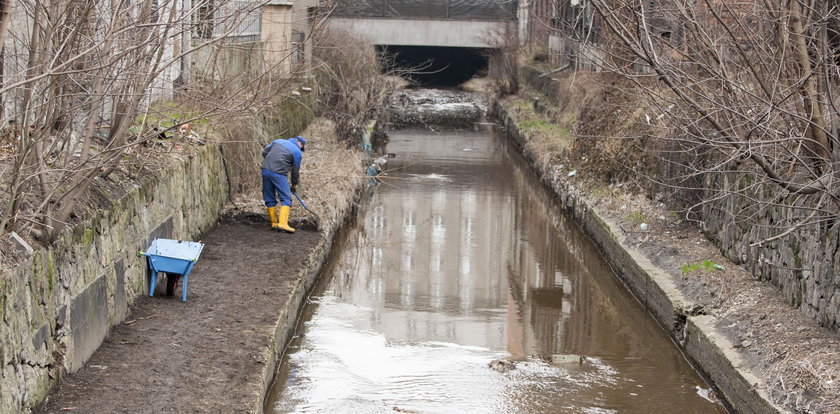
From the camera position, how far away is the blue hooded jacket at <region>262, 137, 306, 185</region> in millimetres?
15461

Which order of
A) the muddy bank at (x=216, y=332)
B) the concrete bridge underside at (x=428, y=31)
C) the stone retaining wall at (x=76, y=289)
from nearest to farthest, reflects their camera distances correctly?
1. the stone retaining wall at (x=76, y=289)
2. the muddy bank at (x=216, y=332)
3. the concrete bridge underside at (x=428, y=31)

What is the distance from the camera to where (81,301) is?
9.09m

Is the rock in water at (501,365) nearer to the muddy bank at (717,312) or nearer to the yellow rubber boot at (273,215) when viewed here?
the muddy bank at (717,312)

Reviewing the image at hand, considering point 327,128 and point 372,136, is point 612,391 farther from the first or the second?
point 372,136

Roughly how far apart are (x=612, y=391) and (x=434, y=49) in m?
47.1

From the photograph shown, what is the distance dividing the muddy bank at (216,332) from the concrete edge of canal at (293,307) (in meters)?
0.02

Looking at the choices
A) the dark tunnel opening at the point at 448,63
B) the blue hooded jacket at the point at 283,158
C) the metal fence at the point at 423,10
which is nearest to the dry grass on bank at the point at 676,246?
the blue hooded jacket at the point at 283,158

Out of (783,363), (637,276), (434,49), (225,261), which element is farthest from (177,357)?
(434,49)

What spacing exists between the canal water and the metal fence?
29052 mm

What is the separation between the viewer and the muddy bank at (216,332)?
8344 millimetres

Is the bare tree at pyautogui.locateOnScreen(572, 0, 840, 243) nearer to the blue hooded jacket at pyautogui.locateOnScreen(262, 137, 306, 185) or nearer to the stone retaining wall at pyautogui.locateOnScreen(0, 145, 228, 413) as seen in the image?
the stone retaining wall at pyautogui.locateOnScreen(0, 145, 228, 413)

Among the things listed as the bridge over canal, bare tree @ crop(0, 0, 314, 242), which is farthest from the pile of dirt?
the bridge over canal

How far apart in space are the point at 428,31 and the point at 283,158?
116 ft

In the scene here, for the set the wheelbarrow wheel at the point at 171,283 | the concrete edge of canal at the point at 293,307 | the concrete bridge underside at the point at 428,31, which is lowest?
the concrete edge of canal at the point at 293,307
